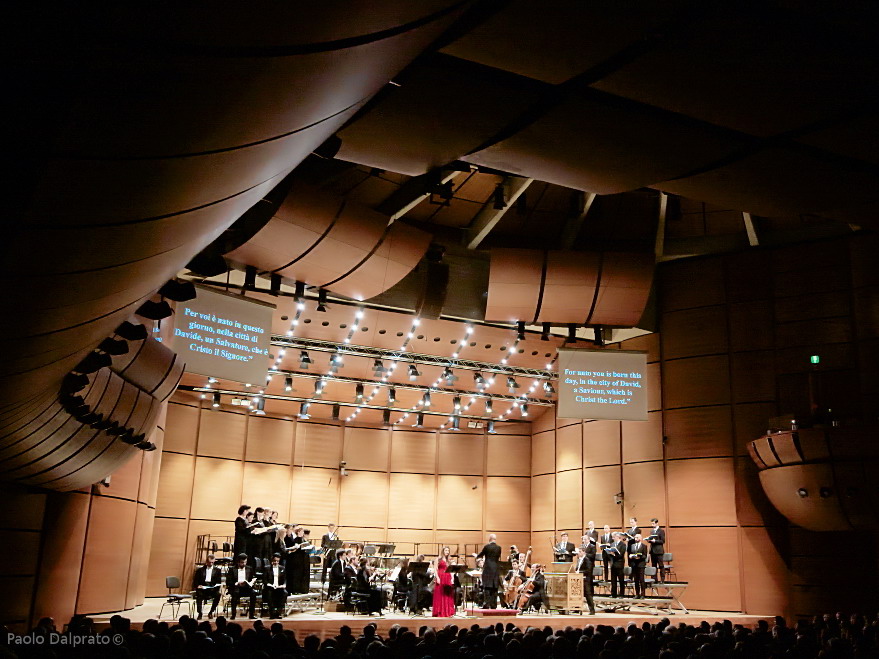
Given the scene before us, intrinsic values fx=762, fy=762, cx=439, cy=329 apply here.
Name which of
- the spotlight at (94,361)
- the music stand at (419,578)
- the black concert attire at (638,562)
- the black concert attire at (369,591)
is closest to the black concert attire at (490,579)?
the music stand at (419,578)

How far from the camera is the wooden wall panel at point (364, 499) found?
21875 millimetres

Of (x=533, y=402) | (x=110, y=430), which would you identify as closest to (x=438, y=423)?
(x=533, y=402)

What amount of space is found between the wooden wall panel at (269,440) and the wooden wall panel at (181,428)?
5.25 ft

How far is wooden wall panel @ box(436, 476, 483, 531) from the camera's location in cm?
2231

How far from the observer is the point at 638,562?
49.0ft

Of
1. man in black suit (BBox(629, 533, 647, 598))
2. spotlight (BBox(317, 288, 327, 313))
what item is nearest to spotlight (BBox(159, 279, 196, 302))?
spotlight (BBox(317, 288, 327, 313))

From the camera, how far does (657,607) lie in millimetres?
15055

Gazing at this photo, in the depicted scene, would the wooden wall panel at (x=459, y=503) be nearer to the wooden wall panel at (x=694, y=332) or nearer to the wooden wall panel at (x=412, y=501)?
the wooden wall panel at (x=412, y=501)

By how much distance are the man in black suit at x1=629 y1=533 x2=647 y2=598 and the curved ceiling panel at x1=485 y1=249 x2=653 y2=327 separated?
4792 millimetres

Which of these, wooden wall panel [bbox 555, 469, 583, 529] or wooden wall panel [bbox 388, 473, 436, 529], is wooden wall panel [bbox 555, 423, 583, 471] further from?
wooden wall panel [bbox 388, 473, 436, 529]

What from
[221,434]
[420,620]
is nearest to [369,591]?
[420,620]

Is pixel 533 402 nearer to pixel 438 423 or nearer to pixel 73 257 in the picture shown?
pixel 438 423

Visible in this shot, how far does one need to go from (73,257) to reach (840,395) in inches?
586

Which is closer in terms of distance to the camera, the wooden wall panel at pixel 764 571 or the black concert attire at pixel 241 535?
the black concert attire at pixel 241 535
